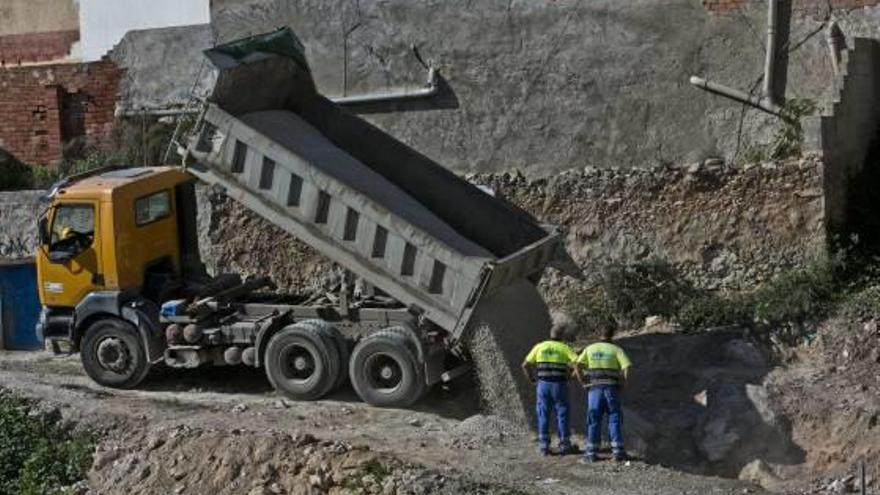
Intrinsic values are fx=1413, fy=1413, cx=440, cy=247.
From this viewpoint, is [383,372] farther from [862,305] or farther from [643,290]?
[862,305]

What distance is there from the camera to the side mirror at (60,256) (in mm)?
15156

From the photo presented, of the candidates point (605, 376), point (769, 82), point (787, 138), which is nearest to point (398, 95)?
point (769, 82)

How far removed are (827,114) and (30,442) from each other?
383 inches

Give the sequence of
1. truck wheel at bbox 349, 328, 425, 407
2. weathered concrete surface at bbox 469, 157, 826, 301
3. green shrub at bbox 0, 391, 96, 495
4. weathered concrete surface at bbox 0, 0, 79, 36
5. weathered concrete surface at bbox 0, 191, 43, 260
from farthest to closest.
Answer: weathered concrete surface at bbox 0, 0, 79, 36, weathered concrete surface at bbox 0, 191, 43, 260, weathered concrete surface at bbox 469, 157, 826, 301, truck wheel at bbox 349, 328, 425, 407, green shrub at bbox 0, 391, 96, 495

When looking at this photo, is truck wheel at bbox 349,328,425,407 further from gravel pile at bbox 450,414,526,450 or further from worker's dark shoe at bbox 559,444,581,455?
worker's dark shoe at bbox 559,444,581,455

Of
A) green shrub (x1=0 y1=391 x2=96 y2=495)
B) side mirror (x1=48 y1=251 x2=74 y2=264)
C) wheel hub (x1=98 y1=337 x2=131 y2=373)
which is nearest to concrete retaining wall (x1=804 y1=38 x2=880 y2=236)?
wheel hub (x1=98 y1=337 x2=131 y2=373)

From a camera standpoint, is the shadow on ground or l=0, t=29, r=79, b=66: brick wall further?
l=0, t=29, r=79, b=66: brick wall

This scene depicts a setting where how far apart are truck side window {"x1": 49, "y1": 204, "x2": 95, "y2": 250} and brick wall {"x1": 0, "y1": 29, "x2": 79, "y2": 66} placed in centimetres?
957

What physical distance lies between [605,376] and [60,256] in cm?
615

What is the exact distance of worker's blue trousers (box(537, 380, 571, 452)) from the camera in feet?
42.2

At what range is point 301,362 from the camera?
14.5m

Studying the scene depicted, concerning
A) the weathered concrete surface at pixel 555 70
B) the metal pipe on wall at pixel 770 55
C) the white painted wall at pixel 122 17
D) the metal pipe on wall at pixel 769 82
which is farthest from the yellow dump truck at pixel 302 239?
the white painted wall at pixel 122 17

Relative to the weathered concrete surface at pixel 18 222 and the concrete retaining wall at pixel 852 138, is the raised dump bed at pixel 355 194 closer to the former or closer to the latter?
the concrete retaining wall at pixel 852 138

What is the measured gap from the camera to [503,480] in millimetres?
12039
